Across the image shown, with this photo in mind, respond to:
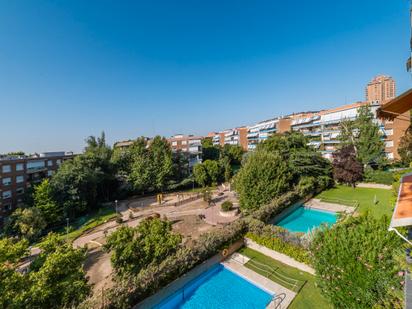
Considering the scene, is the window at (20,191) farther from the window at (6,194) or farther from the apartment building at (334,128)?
the apartment building at (334,128)

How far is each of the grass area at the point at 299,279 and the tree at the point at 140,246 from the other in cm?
647

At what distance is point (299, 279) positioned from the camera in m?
12.4

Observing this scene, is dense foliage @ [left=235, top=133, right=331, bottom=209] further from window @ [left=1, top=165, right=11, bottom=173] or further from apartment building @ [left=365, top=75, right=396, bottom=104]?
apartment building @ [left=365, top=75, right=396, bottom=104]

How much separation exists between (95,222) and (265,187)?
2373 centimetres

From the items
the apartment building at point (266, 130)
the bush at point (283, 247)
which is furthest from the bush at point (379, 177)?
the bush at point (283, 247)

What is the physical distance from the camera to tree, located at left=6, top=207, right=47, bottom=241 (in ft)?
77.5

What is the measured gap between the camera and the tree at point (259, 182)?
2225 cm

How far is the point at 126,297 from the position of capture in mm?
9914

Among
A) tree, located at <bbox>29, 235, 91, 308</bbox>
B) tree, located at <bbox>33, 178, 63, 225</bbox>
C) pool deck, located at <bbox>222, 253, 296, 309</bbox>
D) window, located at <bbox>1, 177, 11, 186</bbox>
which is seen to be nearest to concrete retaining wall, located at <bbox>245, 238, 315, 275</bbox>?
pool deck, located at <bbox>222, 253, 296, 309</bbox>

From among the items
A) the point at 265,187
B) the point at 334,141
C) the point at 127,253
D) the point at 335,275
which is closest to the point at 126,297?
the point at 127,253

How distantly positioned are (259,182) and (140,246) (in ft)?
48.8

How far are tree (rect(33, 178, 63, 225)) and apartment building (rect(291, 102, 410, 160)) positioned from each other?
4534cm

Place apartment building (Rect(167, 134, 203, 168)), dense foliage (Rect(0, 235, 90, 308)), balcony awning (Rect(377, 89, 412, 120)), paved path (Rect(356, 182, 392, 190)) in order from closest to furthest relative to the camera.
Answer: balcony awning (Rect(377, 89, 412, 120))
dense foliage (Rect(0, 235, 90, 308))
paved path (Rect(356, 182, 392, 190))
apartment building (Rect(167, 134, 203, 168))

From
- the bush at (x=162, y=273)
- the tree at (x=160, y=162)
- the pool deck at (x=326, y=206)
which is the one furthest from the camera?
the tree at (x=160, y=162)
